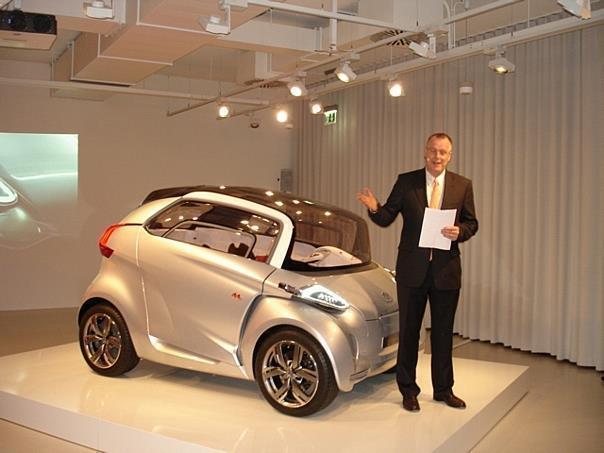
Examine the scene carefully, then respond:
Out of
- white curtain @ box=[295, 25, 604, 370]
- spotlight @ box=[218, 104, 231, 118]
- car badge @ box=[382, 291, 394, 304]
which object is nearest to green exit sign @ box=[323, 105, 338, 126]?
white curtain @ box=[295, 25, 604, 370]

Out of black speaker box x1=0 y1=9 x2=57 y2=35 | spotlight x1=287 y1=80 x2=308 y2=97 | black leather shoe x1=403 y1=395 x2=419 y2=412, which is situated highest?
black speaker box x1=0 y1=9 x2=57 y2=35

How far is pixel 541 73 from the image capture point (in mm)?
6543

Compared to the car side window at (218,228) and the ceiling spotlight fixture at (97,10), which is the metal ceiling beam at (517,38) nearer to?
the car side window at (218,228)

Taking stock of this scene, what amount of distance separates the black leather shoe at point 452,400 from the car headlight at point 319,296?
31.7 inches

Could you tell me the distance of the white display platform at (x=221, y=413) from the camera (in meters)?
3.74

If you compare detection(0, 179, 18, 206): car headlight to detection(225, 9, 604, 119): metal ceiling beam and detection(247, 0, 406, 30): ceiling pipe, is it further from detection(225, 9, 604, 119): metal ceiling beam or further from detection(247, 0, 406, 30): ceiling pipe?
detection(247, 0, 406, 30): ceiling pipe

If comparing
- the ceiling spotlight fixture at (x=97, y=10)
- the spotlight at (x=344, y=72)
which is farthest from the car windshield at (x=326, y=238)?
the ceiling spotlight fixture at (x=97, y=10)

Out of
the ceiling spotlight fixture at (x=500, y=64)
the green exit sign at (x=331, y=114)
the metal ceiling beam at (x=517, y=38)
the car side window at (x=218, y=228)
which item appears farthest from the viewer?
the green exit sign at (x=331, y=114)

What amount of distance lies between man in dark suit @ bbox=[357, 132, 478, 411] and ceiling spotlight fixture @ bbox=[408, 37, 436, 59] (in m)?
1.16

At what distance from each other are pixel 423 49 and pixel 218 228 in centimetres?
197

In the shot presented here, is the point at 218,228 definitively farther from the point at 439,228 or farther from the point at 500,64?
the point at 500,64

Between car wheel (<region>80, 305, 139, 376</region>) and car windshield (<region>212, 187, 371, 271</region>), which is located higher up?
car windshield (<region>212, 187, 371, 271</region>)

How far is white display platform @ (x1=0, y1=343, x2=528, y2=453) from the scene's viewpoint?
3.74 m

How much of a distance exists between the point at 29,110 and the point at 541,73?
5983mm
